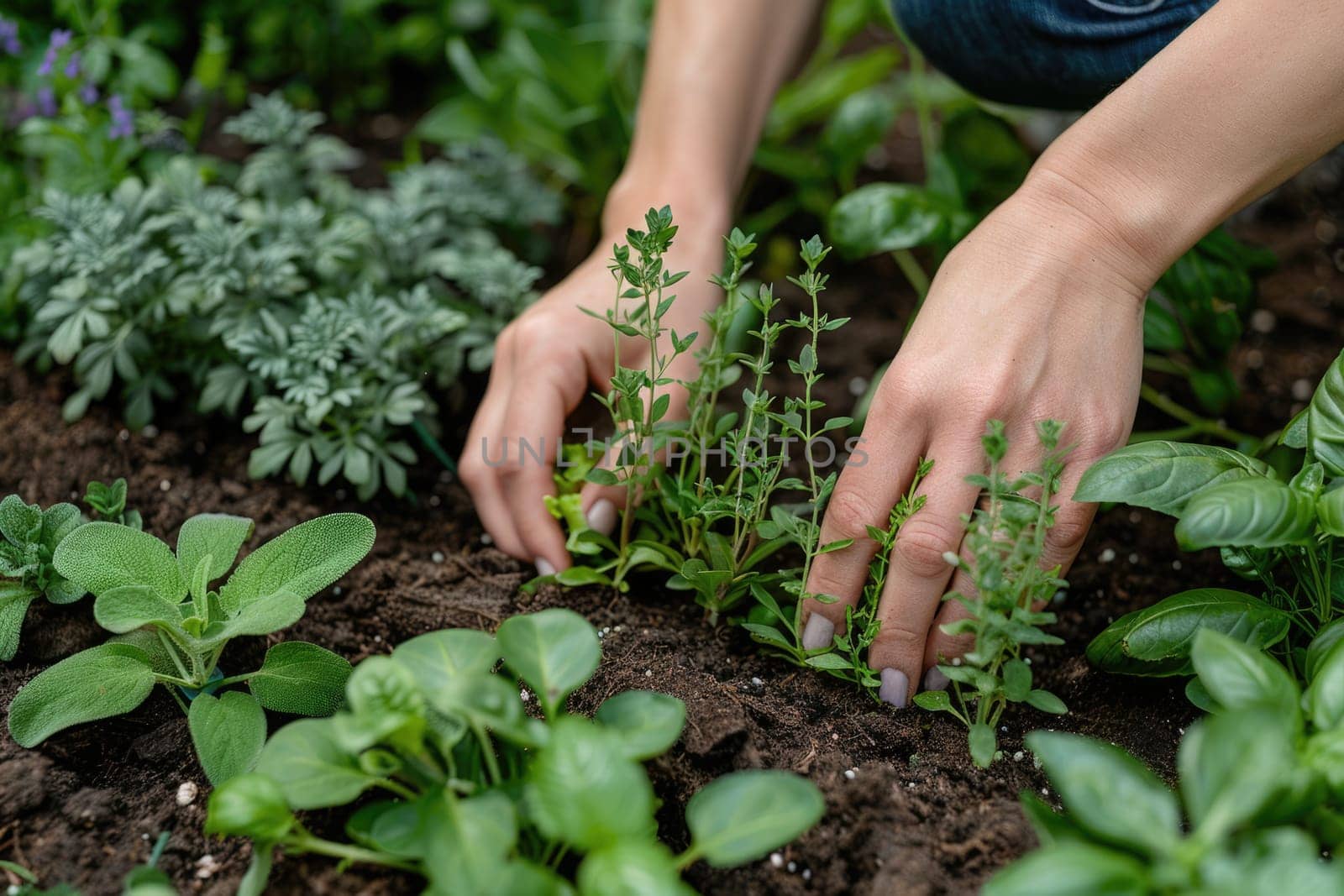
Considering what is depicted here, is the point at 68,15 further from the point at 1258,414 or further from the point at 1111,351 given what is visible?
the point at 1258,414

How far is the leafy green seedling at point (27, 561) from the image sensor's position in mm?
1387

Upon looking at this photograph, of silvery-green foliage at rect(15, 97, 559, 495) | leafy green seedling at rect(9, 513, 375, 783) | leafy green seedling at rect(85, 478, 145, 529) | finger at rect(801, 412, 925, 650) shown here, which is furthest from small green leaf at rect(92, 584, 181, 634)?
finger at rect(801, 412, 925, 650)

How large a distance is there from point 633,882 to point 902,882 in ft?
1.22

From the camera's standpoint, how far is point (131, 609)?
119 cm

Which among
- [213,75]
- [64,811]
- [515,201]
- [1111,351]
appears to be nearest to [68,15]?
[213,75]

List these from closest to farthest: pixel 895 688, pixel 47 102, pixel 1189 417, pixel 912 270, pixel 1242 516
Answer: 1. pixel 1242 516
2. pixel 895 688
3. pixel 1189 417
4. pixel 47 102
5. pixel 912 270

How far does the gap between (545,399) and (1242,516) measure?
3.05 ft

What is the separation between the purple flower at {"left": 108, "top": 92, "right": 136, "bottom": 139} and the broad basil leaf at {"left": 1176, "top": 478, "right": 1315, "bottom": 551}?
1.91 m

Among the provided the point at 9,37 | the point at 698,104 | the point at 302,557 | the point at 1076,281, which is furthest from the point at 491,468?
the point at 9,37

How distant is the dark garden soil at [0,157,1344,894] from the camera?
3.87 ft

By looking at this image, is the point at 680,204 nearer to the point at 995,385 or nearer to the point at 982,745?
the point at 995,385

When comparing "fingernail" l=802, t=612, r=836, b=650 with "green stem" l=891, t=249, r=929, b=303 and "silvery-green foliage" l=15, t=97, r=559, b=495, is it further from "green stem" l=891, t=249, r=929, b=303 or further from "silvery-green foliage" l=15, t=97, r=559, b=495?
"green stem" l=891, t=249, r=929, b=303

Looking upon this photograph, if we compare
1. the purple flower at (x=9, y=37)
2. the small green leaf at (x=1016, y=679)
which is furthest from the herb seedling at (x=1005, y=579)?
the purple flower at (x=9, y=37)

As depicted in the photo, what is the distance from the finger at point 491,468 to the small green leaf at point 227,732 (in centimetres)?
50
